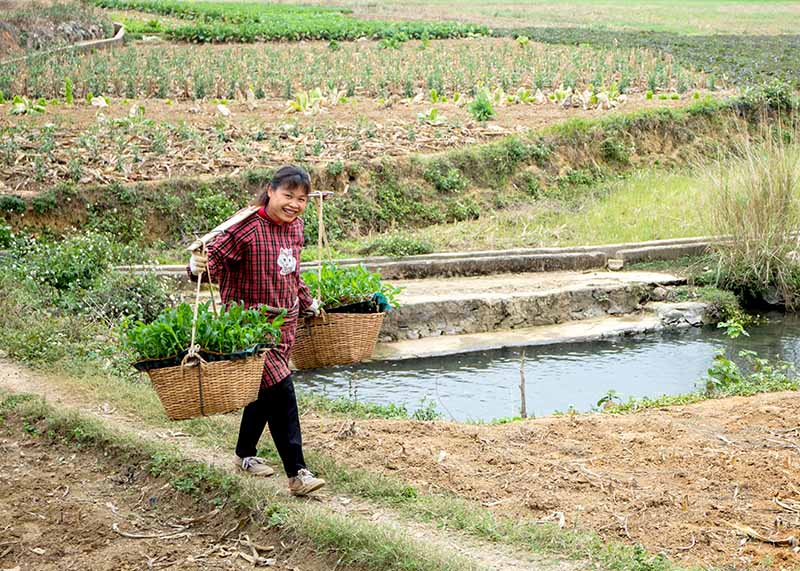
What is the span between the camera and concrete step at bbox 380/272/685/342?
34.4 ft

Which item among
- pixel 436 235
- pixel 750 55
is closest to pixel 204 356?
pixel 436 235

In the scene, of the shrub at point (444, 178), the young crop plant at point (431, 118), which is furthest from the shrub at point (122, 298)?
the young crop plant at point (431, 118)

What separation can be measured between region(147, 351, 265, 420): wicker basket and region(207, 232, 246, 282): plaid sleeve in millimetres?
453

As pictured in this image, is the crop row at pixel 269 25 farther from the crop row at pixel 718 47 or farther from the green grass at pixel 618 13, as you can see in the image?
the green grass at pixel 618 13

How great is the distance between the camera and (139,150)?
525 inches

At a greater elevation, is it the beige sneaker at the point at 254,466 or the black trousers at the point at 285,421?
the black trousers at the point at 285,421

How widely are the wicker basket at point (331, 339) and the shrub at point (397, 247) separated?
5.89 metres

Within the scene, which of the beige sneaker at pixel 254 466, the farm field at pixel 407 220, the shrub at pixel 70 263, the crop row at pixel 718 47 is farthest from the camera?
the crop row at pixel 718 47

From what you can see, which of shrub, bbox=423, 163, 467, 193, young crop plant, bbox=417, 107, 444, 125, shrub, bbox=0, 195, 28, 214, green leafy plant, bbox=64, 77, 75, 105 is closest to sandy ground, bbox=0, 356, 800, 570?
shrub, bbox=0, 195, 28, 214

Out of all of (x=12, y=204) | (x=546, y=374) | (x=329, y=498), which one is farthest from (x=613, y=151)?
(x=329, y=498)

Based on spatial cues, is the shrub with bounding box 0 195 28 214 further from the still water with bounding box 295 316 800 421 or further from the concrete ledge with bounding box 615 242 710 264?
the concrete ledge with bounding box 615 242 710 264

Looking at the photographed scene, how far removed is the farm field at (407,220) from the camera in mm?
4996

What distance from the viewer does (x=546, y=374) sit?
9453 millimetres

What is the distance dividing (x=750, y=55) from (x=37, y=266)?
18.5 meters
